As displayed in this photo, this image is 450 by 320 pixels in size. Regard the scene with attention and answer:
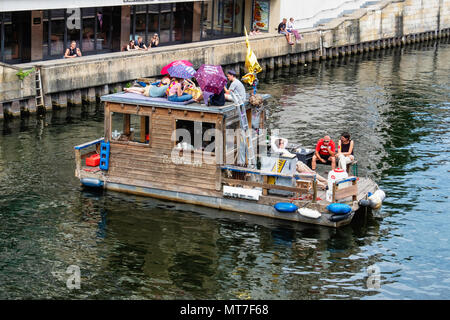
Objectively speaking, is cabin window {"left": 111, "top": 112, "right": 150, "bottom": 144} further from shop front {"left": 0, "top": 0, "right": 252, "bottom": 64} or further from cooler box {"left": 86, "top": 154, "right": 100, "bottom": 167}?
shop front {"left": 0, "top": 0, "right": 252, "bottom": 64}

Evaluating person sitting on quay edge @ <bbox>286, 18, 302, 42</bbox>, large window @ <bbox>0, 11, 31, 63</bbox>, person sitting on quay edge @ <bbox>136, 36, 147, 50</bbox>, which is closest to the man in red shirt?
large window @ <bbox>0, 11, 31, 63</bbox>

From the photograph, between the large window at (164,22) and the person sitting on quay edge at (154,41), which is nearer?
the person sitting on quay edge at (154,41)

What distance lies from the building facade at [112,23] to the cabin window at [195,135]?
65.2 feet

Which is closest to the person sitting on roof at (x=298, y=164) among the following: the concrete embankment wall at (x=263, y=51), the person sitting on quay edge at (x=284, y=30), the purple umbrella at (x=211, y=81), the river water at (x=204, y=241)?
the river water at (x=204, y=241)

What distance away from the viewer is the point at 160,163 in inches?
1139

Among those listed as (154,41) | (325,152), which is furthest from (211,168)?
(154,41)

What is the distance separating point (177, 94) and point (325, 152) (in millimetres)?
5688

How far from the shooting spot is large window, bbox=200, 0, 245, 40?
204 ft

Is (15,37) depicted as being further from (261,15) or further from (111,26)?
(261,15)

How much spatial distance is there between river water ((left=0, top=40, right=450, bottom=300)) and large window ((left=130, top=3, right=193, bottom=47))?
55.0 feet

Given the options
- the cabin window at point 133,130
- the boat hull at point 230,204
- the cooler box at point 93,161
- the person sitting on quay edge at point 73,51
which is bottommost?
the boat hull at point 230,204

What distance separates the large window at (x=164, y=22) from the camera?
→ 5534 centimetres

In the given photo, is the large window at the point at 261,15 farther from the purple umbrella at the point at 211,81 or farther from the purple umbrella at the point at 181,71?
the purple umbrella at the point at 211,81
